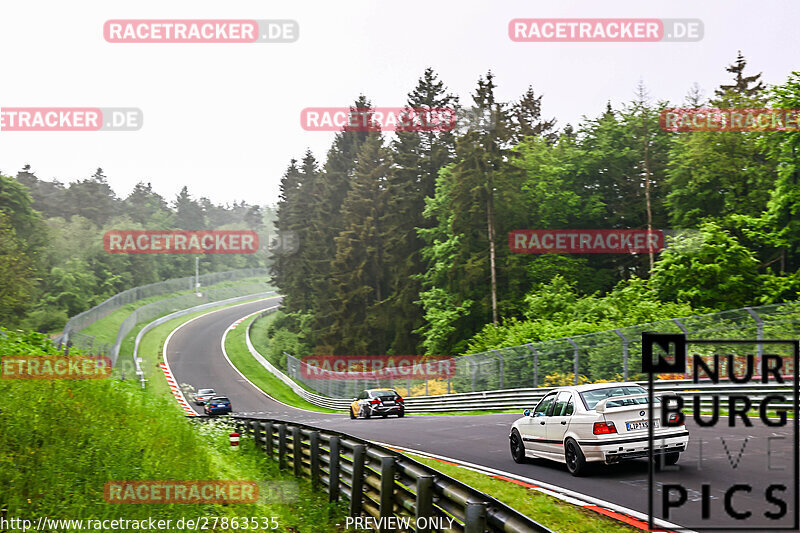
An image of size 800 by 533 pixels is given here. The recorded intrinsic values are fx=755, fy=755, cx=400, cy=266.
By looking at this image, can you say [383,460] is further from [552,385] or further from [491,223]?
[491,223]

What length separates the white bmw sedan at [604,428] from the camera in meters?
11.8

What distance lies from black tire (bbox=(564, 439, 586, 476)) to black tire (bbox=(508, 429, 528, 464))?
1.69 m

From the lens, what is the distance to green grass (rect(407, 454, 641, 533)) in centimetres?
896

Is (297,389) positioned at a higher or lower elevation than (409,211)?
lower

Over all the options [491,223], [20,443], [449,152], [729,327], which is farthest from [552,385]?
[449,152]

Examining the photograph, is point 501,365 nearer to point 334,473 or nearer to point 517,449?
point 517,449

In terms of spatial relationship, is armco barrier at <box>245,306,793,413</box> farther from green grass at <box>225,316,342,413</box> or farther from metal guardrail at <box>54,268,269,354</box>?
metal guardrail at <box>54,268,269,354</box>

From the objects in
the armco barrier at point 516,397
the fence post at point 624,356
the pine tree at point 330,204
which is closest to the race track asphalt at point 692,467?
the armco barrier at point 516,397

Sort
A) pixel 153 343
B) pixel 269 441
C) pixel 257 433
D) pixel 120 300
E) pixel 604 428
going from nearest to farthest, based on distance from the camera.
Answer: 1. pixel 604 428
2. pixel 269 441
3. pixel 257 433
4. pixel 153 343
5. pixel 120 300

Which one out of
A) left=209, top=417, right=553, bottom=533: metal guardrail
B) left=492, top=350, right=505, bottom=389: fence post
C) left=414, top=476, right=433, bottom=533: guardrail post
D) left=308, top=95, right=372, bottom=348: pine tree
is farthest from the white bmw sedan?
left=308, top=95, right=372, bottom=348: pine tree

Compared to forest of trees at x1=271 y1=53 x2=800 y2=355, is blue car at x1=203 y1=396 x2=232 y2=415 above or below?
below

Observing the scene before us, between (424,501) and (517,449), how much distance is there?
6733 mm

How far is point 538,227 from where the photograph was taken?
58312 millimetres

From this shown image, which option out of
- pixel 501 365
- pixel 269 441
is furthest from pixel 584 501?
pixel 501 365
